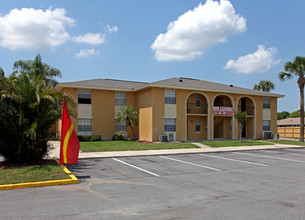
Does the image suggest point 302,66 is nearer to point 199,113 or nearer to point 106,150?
point 199,113

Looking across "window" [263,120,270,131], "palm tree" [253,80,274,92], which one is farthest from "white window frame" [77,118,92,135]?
"palm tree" [253,80,274,92]

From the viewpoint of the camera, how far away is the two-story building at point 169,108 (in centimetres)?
2522

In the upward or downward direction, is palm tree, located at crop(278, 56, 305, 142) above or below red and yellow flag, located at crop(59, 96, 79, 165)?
above

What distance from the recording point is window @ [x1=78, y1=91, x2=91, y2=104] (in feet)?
85.9

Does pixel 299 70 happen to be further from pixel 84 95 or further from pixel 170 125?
pixel 84 95

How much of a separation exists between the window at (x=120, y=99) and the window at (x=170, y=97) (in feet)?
15.8

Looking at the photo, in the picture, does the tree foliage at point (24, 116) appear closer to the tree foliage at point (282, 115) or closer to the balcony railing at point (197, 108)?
the balcony railing at point (197, 108)

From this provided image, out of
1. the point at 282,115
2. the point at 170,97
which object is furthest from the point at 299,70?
the point at 282,115

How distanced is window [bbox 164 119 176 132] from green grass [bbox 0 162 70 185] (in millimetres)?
15734

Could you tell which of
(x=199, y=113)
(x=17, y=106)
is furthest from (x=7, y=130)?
(x=199, y=113)

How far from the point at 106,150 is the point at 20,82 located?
7336 mm

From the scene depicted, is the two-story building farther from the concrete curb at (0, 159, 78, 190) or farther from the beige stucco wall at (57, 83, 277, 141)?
the concrete curb at (0, 159, 78, 190)

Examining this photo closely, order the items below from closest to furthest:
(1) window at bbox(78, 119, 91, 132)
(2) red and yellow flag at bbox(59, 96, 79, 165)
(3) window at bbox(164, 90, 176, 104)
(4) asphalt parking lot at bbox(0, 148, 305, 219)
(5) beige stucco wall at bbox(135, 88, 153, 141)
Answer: (4) asphalt parking lot at bbox(0, 148, 305, 219)
(2) red and yellow flag at bbox(59, 96, 79, 165)
(5) beige stucco wall at bbox(135, 88, 153, 141)
(3) window at bbox(164, 90, 176, 104)
(1) window at bbox(78, 119, 91, 132)

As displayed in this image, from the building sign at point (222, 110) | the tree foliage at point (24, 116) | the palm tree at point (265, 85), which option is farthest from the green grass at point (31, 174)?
the palm tree at point (265, 85)
